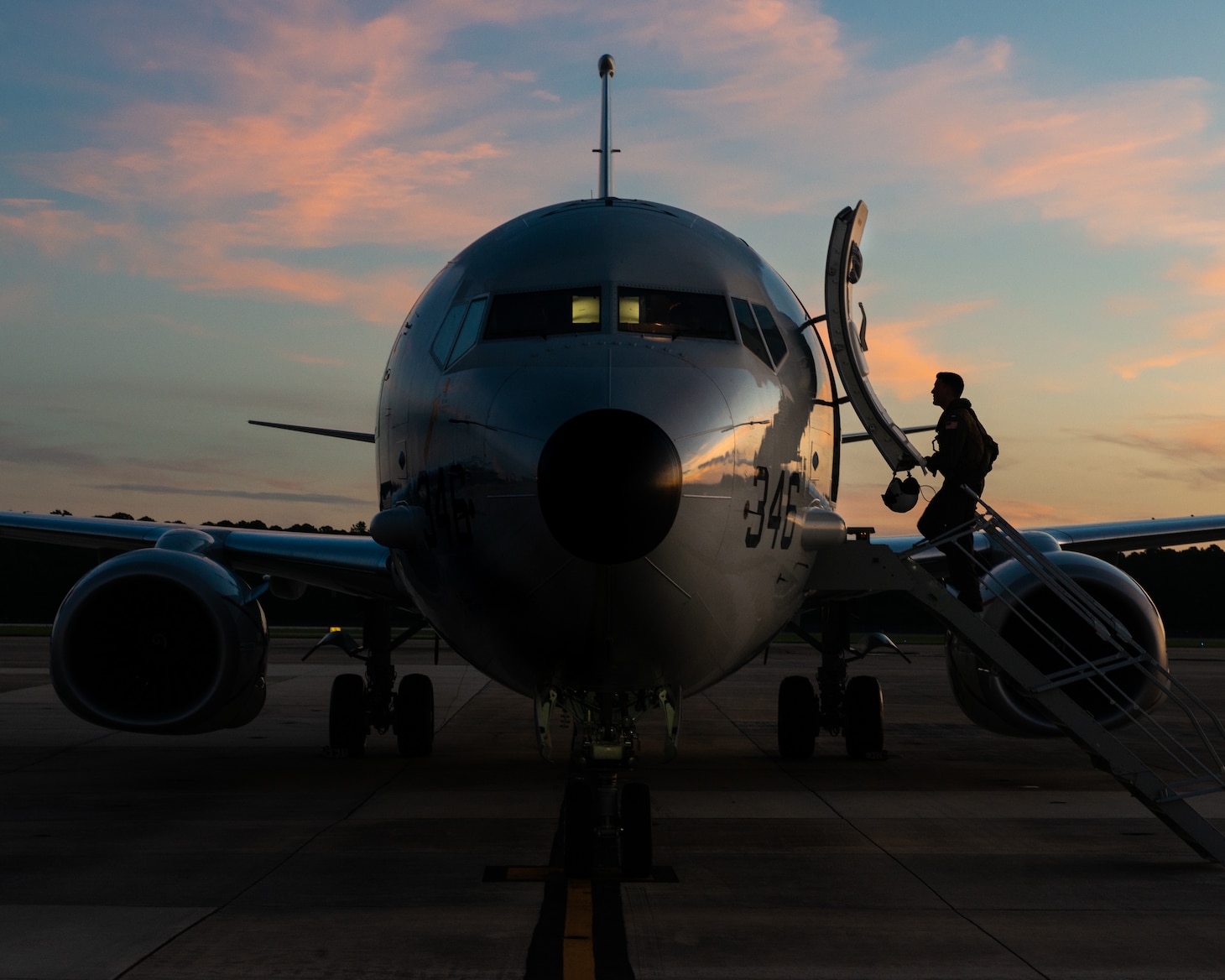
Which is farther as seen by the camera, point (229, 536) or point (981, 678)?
point (229, 536)

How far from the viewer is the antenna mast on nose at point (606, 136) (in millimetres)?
14844

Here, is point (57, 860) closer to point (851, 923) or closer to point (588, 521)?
point (588, 521)

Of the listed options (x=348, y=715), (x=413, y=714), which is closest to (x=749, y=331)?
(x=413, y=714)

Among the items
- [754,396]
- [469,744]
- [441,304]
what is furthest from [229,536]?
[754,396]

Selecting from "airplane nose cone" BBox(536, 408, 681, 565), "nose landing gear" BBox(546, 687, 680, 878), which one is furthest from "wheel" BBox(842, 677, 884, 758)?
"airplane nose cone" BBox(536, 408, 681, 565)

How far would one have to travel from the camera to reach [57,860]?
27.6 feet

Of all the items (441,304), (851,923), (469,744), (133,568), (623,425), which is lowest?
(469,744)

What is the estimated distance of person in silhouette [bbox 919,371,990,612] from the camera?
9406 millimetres

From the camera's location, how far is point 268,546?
13.5 m

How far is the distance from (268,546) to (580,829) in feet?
21.5

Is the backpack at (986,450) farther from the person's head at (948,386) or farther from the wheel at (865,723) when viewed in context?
the wheel at (865,723)

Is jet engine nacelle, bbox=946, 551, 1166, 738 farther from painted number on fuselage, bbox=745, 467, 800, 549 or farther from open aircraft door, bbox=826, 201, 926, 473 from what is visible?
painted number on fuselage, bbox=745, 467, 800, 549

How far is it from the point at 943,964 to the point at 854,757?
8627mm

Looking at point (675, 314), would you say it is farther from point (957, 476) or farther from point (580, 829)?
point (580, 829)
